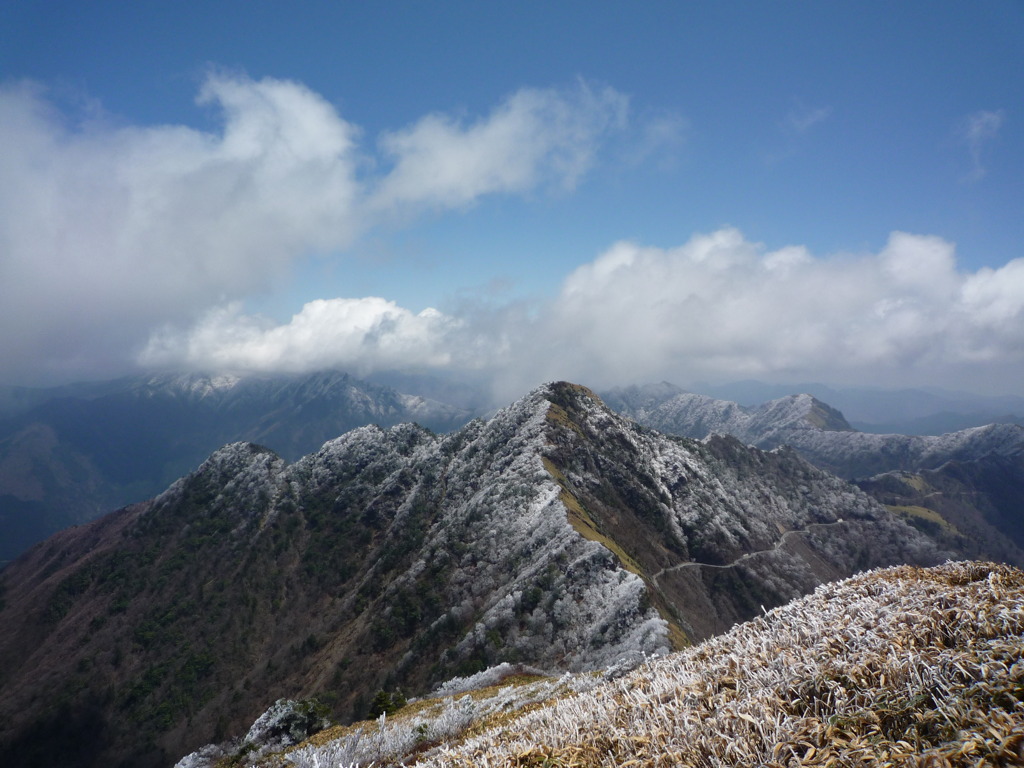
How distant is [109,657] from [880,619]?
644 feet

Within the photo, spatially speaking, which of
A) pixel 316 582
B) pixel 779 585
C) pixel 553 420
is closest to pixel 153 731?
pixel 316 582

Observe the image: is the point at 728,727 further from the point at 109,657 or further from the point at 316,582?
the point at 109,657

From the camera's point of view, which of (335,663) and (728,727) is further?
(335,663)

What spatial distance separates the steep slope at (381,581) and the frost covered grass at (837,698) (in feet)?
189

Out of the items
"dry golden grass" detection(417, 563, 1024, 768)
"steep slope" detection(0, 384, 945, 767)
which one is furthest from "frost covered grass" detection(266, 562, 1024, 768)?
"steep slope" detection(0, 384, 945, 767)

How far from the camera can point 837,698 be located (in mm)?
7238

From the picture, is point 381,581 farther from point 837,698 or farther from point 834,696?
point 837,698

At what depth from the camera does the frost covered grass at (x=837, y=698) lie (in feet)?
20.0

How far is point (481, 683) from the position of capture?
2231 inches

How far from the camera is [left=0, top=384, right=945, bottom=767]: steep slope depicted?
3590 inches

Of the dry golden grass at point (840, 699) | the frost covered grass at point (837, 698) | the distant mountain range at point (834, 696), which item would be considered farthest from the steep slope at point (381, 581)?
the dry golden grass at point (840, 699)

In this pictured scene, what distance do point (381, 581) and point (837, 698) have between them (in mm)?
149202

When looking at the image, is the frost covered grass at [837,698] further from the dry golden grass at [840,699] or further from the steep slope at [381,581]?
the steep slope at [381,581]

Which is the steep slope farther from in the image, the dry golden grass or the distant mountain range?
the dry golden grass
